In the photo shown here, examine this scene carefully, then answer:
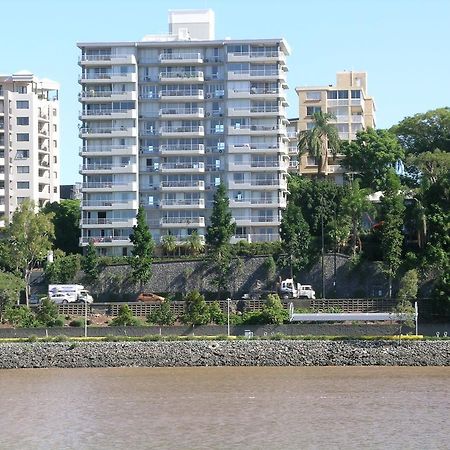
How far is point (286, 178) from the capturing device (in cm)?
11662

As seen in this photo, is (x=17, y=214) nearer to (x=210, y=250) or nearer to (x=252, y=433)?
(x=210, y=250)

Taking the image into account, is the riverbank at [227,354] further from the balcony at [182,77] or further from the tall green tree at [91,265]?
the balcony at [182,77]

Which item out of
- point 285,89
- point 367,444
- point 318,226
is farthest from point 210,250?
point 367,444

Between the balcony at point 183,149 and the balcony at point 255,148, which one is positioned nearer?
the balcony at point 255,148

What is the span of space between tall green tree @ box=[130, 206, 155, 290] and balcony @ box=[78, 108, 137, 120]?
623 inches

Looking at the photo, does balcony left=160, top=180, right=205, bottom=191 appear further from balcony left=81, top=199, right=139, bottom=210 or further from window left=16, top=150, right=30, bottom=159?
window left=16, top=150, right=30, bottom=159

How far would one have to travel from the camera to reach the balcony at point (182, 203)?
4422 inches

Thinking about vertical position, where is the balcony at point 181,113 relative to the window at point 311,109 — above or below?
below

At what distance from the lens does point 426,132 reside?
123 meters

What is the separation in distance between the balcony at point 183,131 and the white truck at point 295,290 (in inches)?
910

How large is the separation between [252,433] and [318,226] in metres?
58.3

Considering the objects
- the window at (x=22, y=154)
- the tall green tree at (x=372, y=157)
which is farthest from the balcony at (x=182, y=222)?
the window at (x=22, y=154)

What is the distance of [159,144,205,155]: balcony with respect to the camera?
11262cm

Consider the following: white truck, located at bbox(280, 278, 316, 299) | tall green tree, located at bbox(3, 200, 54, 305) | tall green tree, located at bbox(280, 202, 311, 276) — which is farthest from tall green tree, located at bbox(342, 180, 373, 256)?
tall green tree, located at bbox(3, 200, 54, 305)
